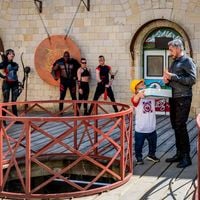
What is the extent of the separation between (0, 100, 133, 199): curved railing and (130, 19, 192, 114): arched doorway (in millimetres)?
3345

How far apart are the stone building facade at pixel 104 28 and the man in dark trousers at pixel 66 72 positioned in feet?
1.74

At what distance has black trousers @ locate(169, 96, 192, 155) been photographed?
21.6 feet

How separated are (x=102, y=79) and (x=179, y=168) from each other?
636cm

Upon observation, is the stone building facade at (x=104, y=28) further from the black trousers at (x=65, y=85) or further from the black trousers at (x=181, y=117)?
the black trousers at (x=181, y=117)

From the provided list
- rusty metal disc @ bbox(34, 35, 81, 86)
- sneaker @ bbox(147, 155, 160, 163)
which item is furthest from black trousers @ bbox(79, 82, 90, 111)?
sneaker @ bbox(147, 155, 160, 163)

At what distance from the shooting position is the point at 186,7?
12492 mm

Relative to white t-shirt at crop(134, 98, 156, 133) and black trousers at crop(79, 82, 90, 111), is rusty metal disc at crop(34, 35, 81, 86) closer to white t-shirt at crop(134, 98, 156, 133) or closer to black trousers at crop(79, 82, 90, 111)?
black trousers at crop(79, 82, 90, 111)

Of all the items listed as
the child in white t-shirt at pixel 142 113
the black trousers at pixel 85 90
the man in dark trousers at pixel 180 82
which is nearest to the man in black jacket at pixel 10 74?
the black trousers at pixel 85 90

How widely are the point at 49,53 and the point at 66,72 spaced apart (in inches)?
40.3

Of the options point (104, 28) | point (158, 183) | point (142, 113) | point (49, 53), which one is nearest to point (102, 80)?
point (104, 28)

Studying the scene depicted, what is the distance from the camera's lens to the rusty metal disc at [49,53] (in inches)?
537

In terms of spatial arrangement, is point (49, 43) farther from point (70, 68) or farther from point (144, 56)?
point (144, 56)

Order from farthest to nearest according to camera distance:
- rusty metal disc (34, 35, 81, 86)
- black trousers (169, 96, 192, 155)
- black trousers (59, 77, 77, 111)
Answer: rusty metal disc (34, 35, 81, 86), black trousers (59, 77, 77, 111), black trousers (169, 96, 192, 155)

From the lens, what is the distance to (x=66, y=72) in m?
13.2
